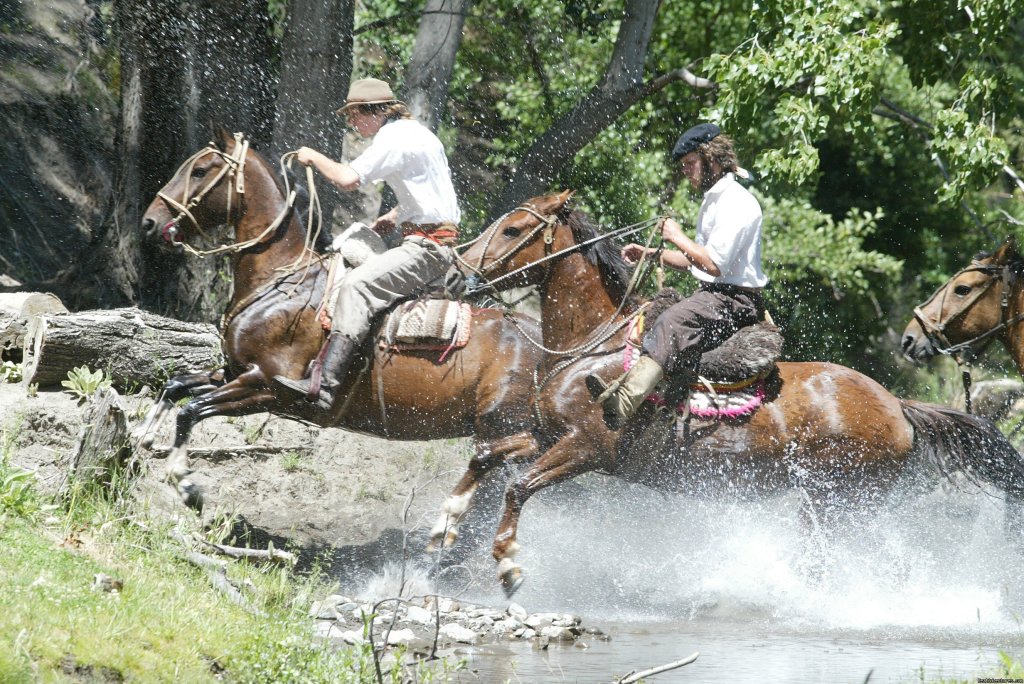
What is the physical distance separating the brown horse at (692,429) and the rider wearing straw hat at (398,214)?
0.34 meters

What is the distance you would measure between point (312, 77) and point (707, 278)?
5.06 m

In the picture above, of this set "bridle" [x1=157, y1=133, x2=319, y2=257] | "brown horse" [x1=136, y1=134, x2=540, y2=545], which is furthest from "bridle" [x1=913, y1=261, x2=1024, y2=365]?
"bridle" [x1=157, y1=133, x2=319, y2=257]

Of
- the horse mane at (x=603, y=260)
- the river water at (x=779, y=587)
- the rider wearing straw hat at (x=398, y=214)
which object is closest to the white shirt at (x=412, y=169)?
the rider wearing straw hat at (x=398, y=214)

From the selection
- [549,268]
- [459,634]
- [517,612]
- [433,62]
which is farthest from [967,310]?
[433,62]

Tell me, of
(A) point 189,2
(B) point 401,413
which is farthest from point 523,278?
(A) point 189,2

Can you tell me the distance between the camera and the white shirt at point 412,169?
8.08 meters

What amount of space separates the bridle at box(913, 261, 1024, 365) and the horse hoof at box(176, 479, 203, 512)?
4965 mm

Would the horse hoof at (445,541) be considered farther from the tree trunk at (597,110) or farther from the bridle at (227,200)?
the tree trunk at (597,110)

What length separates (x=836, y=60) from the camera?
10.9 metres

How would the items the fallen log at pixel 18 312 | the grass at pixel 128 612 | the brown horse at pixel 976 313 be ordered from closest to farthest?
the grass at pixel 128 612 → the brown horse at pixel 976 313 → the fallen log at pixel 18 312

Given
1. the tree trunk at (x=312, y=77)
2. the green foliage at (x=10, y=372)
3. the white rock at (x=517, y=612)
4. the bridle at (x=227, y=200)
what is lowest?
the white rock at (x=517, y=612)

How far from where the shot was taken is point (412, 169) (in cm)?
818

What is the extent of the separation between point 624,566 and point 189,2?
671cm

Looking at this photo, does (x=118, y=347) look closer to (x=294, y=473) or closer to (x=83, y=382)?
(x=83, y=382)
